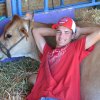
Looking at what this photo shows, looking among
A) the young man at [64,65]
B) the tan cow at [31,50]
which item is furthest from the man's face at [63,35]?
the tan cow at [31,50]

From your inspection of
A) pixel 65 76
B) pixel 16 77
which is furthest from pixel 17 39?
pixel 65 76

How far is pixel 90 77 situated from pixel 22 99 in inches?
35.4

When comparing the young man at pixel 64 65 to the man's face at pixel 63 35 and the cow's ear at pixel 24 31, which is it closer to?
the man's face at pixel 63 35

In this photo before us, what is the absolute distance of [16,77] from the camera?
407 cm

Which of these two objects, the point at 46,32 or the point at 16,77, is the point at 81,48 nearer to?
the point at 46,32

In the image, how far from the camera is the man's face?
127 inches

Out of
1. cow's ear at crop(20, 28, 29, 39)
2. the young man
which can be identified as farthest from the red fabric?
cow's ear at crop(20, 28, 29, 39)

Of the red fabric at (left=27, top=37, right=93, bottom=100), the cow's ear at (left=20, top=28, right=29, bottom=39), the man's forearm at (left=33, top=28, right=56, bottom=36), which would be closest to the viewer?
the red fabric at (left=27, top=37, right=93, bottom=100)

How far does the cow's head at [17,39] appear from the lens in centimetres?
396

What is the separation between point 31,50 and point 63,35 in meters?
1.03

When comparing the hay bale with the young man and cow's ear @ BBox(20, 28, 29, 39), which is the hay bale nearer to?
the young man

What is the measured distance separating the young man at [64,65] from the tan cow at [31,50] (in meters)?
0.09

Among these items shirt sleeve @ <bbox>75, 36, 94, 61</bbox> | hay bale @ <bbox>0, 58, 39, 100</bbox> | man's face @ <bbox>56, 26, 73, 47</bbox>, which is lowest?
hay bale @ <bbox>0, 58, 39, 100</bbox>

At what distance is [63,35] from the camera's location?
3.21 meters
